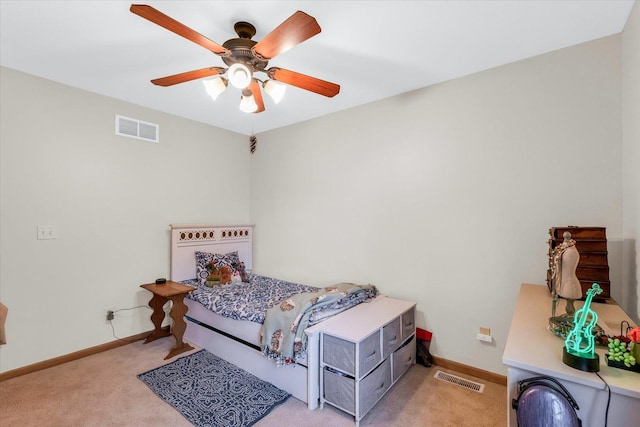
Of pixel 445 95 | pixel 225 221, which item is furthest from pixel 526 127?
pixel 225 221

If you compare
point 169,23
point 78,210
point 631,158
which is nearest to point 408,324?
point 631,158

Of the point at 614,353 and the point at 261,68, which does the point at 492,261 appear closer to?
the point at 614,353

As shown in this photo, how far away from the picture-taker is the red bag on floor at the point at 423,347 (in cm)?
260

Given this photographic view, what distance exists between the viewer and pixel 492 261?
7.71 feet

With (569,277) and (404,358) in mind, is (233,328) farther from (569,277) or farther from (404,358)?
(569,277)

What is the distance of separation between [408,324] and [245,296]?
1513 mm

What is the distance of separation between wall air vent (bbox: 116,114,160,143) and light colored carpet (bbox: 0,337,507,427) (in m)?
2.25

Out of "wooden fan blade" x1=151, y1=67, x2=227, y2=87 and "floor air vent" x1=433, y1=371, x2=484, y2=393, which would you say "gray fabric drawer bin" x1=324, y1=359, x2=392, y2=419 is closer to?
"floor air vent" x1=433, y1=371, x2=484, y2=393

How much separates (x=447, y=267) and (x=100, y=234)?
327 cm

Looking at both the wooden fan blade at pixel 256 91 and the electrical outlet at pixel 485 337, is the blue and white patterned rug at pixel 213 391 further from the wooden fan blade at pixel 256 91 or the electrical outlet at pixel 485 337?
the wooden fan blade at pixel 256 91

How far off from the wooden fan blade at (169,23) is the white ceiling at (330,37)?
27 cm

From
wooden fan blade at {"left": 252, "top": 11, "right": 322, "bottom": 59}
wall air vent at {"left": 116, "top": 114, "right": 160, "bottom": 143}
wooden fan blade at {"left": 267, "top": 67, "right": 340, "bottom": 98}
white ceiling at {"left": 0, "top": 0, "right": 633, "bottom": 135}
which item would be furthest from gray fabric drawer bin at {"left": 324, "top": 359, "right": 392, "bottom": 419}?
wall air vent at {"left": 116, "top": 114, "right": 160, "bottom": 143}

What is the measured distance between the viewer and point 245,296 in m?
2.84

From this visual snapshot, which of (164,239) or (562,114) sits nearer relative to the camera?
(562,114)
